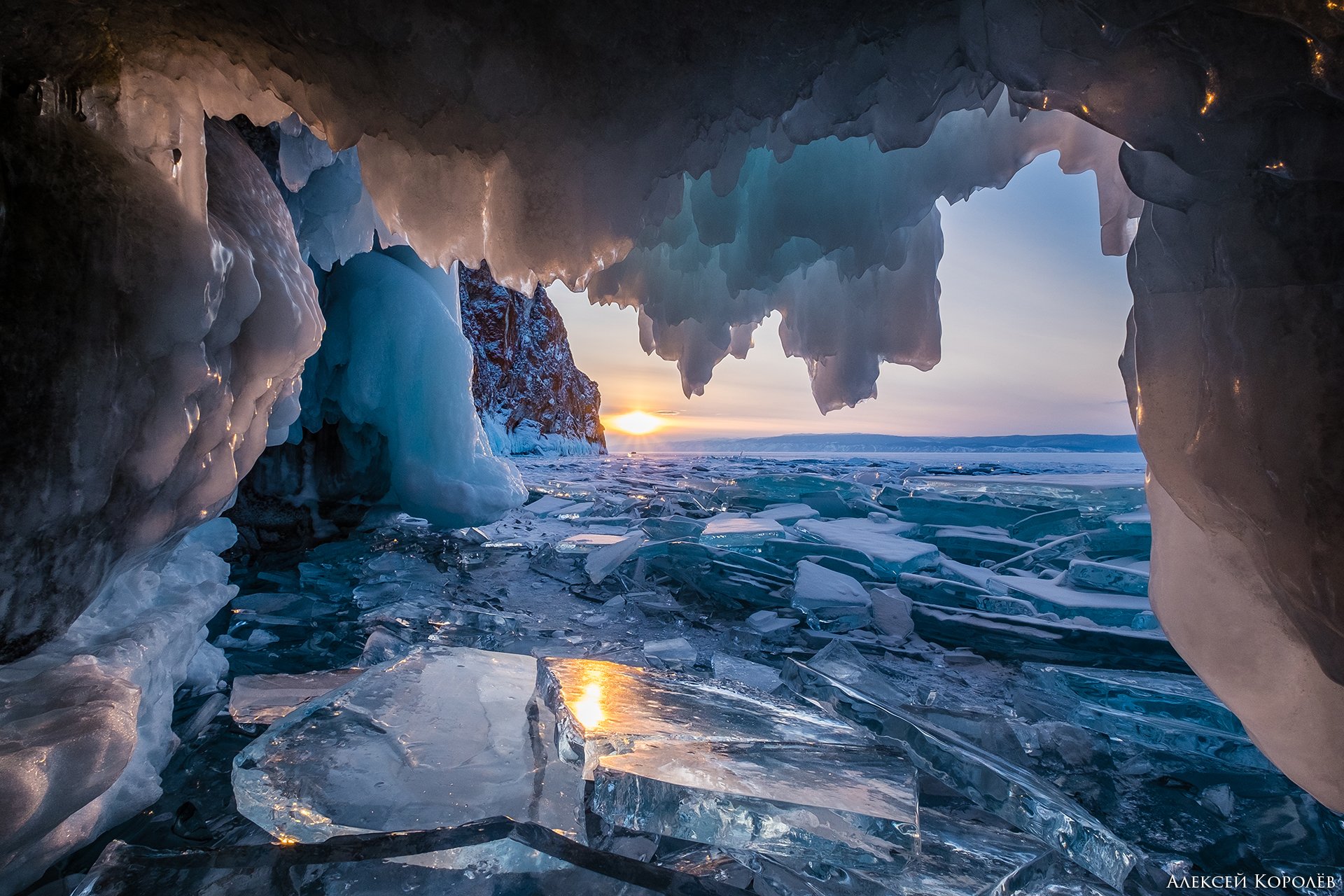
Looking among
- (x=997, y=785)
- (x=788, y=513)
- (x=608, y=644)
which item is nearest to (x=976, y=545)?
(x=788, y=513)

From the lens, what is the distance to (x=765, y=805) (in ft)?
3.06

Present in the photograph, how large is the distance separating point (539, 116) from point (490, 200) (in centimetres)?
31

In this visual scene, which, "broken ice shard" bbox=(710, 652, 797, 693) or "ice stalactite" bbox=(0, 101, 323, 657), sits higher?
"ice stalactite" bbox=(0, 101, 323, 657)

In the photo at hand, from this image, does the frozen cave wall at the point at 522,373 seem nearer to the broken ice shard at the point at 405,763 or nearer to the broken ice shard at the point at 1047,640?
the broken ice shard at the point at 1047,640

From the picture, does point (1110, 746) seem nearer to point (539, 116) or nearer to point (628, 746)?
point (628, 746)

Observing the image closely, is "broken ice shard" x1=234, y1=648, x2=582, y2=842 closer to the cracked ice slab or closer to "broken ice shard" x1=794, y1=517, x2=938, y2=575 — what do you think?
the cracked ice slab

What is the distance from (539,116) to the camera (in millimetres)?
1225

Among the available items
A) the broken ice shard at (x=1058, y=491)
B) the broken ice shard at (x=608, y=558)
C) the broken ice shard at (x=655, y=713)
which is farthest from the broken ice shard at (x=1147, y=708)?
the broken ice shard at (x=1058, y=491)

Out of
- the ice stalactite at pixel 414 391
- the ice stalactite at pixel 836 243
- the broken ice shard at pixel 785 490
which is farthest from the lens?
the broken ice shard at pixel 785 490

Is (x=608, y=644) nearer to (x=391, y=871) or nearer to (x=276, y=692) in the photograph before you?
(x=276, y=692)

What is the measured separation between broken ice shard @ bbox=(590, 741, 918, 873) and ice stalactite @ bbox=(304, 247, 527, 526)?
2.89m

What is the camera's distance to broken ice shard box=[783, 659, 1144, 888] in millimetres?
1000

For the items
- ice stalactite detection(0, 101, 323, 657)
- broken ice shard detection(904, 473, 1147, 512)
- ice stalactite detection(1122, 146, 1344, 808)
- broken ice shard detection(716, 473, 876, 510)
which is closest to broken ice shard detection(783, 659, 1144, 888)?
ice stalactite detection(1122, 146, 1344, 808)

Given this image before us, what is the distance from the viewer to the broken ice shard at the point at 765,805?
3.00 ft
